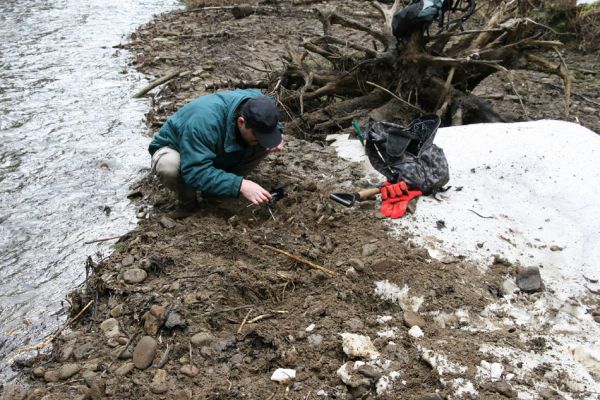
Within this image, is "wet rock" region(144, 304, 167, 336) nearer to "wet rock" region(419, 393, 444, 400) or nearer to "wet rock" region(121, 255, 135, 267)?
"wet rock" region(121, 255, 135, 267)

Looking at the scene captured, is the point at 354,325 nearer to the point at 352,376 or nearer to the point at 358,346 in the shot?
the point at 358,346

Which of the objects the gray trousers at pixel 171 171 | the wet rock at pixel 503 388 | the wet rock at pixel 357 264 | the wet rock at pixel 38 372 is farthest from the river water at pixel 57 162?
the wet rock at pixel 503 388

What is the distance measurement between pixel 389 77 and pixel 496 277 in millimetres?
3075

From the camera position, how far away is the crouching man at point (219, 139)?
3.31 meters

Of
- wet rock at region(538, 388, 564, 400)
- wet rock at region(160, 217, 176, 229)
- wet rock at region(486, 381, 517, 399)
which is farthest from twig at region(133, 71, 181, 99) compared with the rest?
wet rock at region(538, 388, 564, 400)

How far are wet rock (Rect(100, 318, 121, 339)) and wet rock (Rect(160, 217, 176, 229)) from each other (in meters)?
1.03

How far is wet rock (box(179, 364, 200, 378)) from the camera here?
2.44m

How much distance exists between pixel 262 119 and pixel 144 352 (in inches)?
63.1

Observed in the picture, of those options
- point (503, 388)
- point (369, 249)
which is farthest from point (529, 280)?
point (369, 249)

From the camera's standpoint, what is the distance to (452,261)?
310 cm

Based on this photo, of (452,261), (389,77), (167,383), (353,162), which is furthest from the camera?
(389,77)

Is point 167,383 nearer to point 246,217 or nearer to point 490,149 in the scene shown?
point 246,217

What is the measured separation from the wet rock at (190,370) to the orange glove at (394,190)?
6.10 ft

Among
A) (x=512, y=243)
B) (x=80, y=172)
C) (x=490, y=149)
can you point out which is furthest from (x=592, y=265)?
(x=80, y=172)
